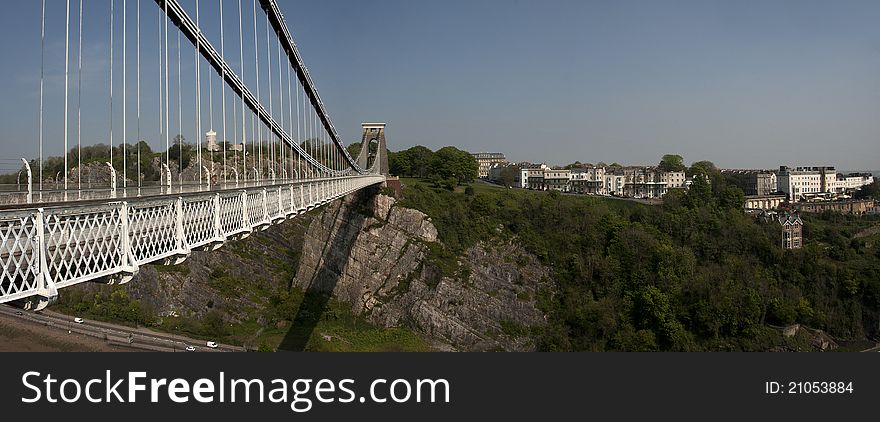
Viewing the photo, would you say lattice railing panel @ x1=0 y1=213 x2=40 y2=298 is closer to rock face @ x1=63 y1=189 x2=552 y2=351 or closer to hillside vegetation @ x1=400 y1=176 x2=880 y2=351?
rock face @ x1=63 y1=189 x2=552 y2=351

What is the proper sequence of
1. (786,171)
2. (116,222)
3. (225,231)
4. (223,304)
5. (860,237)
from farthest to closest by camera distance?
(786,171)
(860,237)
(223,304)
(225,231)
(116,222)

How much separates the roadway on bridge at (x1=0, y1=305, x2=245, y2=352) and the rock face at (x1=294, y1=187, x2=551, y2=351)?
836 centimetres

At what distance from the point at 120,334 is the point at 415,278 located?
13810 millimetres

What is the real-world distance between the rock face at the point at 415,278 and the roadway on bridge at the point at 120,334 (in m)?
8.36

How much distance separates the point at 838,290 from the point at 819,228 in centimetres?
1430

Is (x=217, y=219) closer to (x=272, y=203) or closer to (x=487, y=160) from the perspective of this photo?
(x=272, y=203)

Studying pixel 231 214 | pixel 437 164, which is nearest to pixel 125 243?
pixel 231 214

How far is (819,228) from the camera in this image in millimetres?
47000

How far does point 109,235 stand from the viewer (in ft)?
23.1

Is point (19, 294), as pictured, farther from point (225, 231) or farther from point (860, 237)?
point (860, 237)

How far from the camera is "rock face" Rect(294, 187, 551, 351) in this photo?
101ft

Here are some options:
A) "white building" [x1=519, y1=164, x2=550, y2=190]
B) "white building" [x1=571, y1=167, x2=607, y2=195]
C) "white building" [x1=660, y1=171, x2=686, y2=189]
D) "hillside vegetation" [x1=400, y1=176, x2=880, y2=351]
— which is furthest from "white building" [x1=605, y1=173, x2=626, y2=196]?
"hillside vegetation" [x1=400, y1=176, x2=880, y2=351]

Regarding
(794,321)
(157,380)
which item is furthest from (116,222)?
(794,321)

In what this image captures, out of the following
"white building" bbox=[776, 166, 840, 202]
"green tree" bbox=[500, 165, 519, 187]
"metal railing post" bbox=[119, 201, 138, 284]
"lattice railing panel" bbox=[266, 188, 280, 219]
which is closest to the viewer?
"metal railing post" bbox=[119, 201, 138, 284]
